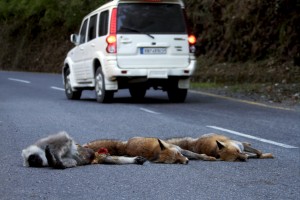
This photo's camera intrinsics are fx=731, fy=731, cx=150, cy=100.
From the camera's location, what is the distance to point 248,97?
57.1ft

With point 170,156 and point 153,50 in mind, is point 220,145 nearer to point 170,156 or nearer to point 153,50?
point 170,156

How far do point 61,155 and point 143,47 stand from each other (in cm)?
887

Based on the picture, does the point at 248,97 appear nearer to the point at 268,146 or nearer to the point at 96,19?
the point at 96,19

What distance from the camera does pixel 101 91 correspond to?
16078mm

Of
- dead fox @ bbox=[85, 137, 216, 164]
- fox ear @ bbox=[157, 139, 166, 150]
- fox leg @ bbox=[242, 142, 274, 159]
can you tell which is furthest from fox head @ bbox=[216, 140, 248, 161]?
fox ear @ bbox=[157, 139, 166, 150]

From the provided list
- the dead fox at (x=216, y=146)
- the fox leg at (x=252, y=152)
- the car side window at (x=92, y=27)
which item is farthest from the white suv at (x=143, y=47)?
the dead fox at (x=216, y=146)

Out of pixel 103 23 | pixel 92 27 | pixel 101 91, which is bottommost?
pixel 101 91

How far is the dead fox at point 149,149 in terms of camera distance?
7250 millimetres

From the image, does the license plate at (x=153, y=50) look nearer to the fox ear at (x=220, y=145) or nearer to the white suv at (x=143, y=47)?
the white suv at (x=143, y=47)

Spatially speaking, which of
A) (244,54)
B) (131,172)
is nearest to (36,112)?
(131,172)

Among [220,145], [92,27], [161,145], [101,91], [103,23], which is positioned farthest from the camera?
[92,27]

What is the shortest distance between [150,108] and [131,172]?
7.70 metres

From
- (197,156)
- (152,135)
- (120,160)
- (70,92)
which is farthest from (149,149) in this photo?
(70,92)

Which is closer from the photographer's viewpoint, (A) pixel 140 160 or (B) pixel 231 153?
(A) pixel 140 160
